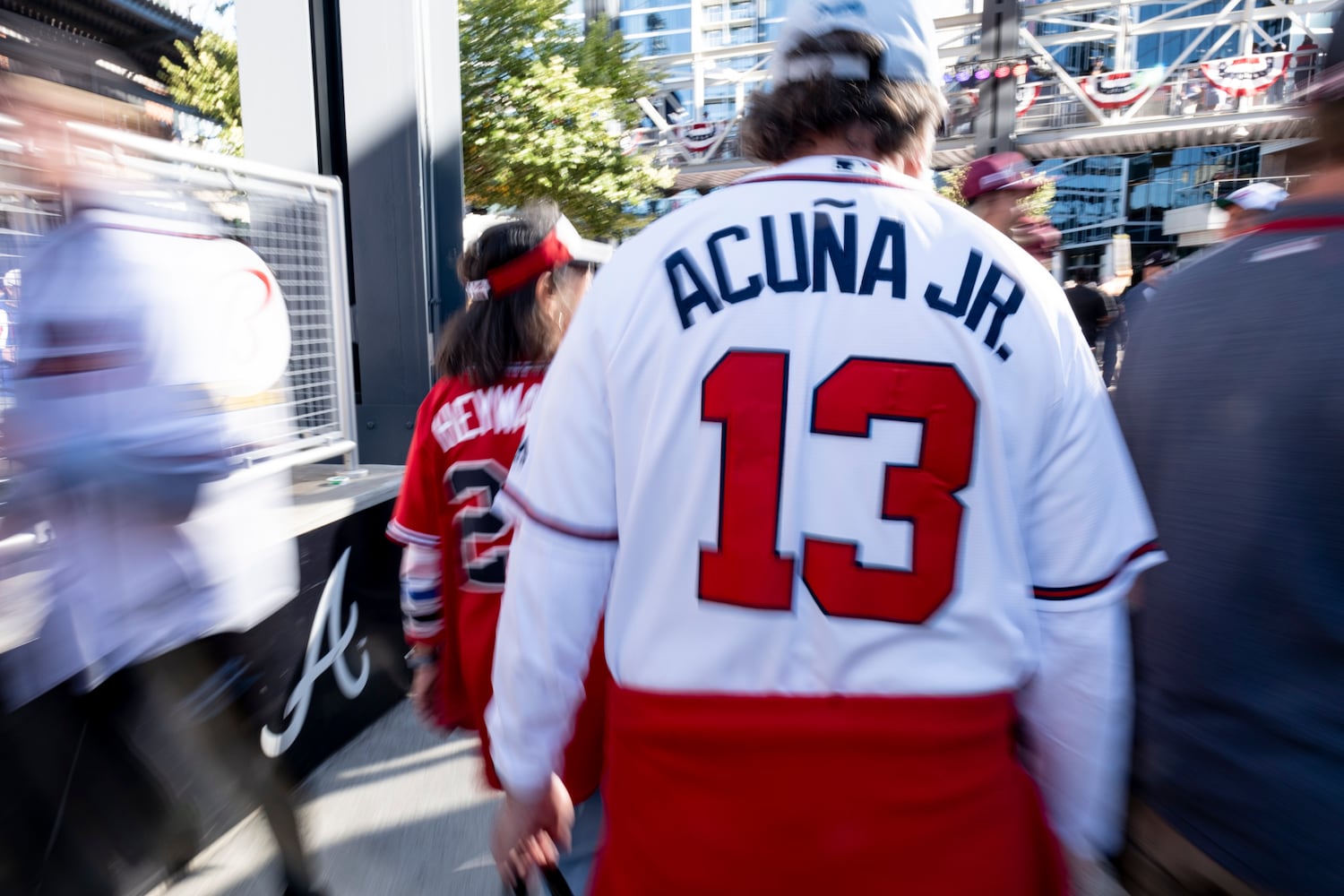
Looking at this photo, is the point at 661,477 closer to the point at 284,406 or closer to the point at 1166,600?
the point at 1166,600

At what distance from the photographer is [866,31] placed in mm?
1168

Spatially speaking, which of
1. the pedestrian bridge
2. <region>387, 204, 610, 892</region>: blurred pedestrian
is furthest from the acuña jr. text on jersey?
the pedestrian bridge

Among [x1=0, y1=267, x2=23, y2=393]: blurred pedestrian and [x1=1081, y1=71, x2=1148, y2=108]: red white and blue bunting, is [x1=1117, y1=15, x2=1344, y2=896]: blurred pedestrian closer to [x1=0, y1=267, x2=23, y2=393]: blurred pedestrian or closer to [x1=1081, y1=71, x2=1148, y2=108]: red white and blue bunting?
[x1=0, y1=267, x2=23, y2=393]: blurred pedestrian

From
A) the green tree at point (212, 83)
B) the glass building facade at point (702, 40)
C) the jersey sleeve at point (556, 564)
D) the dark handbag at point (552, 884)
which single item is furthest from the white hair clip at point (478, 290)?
the glass building facade at point (702, 40)

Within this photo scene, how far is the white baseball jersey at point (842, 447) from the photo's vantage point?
1020 millimetres

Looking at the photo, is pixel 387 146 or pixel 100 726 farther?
pixel 387 146

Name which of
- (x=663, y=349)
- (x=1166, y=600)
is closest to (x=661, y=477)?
(x=663, y=349)

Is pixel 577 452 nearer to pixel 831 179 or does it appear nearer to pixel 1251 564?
pixel 831 179

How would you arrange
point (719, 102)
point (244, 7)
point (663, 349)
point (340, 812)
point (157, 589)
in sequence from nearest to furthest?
point (663, 349)
point (157, 589)
point (340, 812)
point (244, 7)
point (719, 102)

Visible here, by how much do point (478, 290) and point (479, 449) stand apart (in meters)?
0.43

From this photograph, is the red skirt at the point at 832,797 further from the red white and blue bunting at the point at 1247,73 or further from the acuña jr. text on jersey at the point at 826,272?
the red white and blue bunting at the point at 1247,73

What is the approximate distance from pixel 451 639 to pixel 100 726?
31.3 inches

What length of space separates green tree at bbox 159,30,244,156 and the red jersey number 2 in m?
14.9

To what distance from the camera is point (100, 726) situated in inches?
75.5
